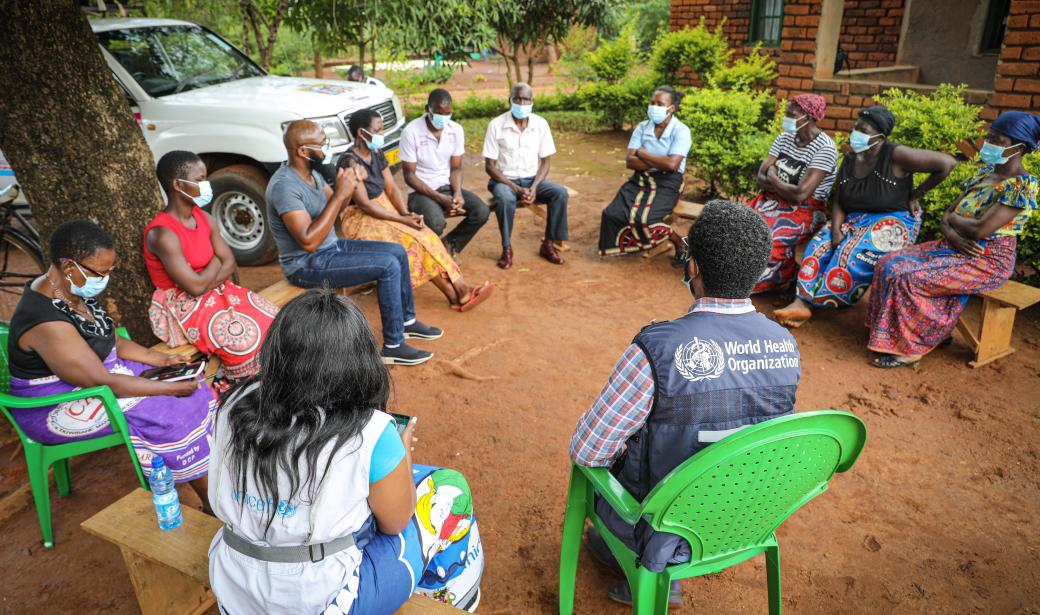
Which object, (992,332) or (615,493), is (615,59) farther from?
(615,493)

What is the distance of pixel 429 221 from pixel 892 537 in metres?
3.98

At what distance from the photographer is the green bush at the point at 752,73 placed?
27.7ft

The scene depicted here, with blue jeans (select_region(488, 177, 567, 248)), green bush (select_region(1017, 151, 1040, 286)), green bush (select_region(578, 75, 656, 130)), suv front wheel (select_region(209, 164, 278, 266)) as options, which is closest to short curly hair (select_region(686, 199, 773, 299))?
green bush (select_region(1017, 151, 1040, 286))

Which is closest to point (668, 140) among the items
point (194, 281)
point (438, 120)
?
point (438, 120)

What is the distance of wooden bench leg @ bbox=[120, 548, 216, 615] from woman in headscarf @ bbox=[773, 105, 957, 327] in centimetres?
388

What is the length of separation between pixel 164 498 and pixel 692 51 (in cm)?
910

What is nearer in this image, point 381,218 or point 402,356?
point 402,356

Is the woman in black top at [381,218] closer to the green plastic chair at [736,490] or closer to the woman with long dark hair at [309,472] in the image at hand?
the green plastic chair at [736,490]

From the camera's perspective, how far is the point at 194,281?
11.2 feet

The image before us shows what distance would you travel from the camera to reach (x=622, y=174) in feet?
29.3

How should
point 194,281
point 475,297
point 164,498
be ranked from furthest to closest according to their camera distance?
point 475,297 < point 194,281 < point 164,498

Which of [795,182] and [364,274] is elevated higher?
[795,182]

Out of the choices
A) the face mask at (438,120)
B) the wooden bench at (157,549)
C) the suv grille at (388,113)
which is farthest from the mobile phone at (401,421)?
the suv grille at (388,113)

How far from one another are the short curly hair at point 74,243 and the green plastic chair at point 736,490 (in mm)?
2111
